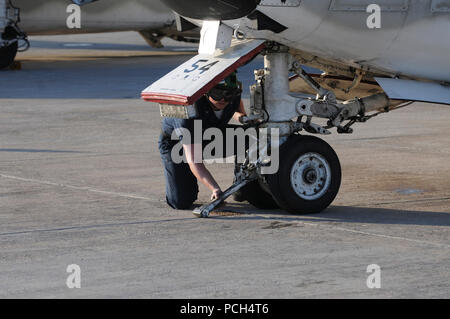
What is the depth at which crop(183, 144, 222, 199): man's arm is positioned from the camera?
8.57m

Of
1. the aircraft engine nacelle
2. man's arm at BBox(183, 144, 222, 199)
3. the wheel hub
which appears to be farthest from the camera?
man's arm at BBox(183, 144, 222, 199)

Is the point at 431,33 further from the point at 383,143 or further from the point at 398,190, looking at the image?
the point at 383,143

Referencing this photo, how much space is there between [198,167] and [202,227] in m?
0.70

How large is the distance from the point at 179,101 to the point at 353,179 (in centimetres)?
274

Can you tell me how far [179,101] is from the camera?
815 cm

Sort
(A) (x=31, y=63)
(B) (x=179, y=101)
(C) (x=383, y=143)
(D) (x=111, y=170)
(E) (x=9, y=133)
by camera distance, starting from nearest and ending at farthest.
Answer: (B) (x=179, y=101)
(D) (x=111, y=170)
(C) (x=383, y=143)
(E) (x=9, y=133)
(A) (x=31, y=63)

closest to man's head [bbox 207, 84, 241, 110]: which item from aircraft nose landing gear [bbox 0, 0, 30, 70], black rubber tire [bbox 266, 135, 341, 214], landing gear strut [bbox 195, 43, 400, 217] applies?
landing gear strut [bbox 195, 43, 400, 217]

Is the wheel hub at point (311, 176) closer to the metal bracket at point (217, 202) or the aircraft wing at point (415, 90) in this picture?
the metal bracket at point (217, 202)

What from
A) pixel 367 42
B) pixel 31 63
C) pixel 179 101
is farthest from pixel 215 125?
pixel 31 63

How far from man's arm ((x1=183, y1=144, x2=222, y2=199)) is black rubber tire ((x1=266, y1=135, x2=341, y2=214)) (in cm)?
49

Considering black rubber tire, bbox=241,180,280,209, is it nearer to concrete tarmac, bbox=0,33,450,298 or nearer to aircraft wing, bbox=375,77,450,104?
concrete tarmac, bbox=0,33,450,298

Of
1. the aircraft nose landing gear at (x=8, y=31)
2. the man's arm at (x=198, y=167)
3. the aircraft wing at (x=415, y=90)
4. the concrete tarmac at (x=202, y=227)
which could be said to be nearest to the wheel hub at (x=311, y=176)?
the concrete tarmac at (x=202, y=227)

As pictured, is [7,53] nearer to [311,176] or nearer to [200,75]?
[200,75]

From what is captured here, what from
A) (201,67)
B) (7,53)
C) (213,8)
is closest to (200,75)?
(201,67)
